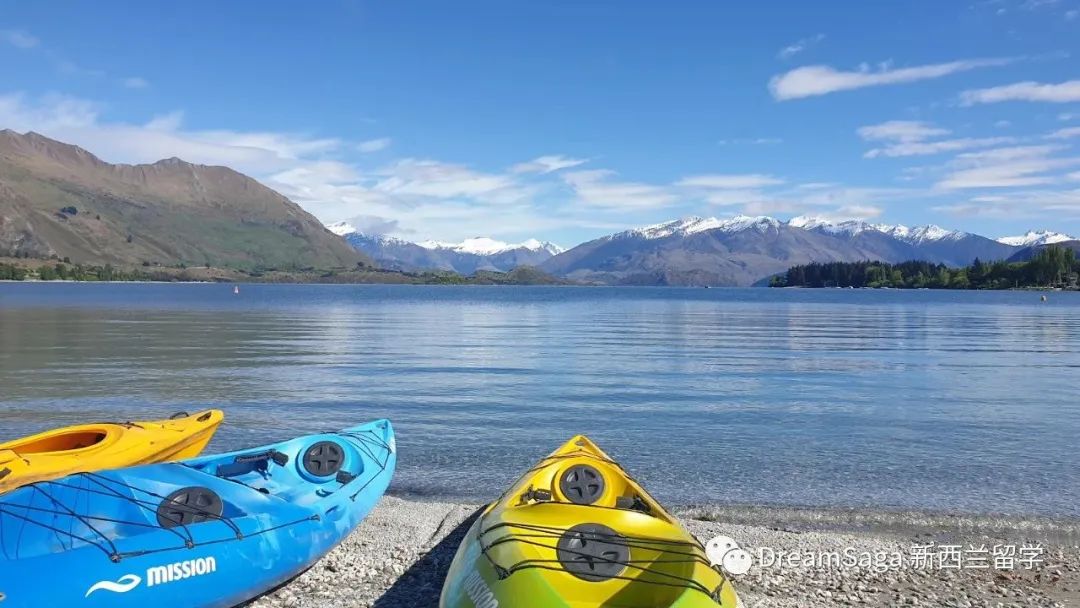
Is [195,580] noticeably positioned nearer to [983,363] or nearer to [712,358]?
[712,358]

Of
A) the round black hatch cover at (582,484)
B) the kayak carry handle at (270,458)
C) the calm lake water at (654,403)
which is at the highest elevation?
the kayak carry handle at (270,458)

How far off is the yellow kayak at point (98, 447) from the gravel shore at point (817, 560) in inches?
177

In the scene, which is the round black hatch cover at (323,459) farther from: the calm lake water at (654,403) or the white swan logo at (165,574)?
the white swan logo at (165,574)

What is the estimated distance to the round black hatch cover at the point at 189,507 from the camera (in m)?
9.03

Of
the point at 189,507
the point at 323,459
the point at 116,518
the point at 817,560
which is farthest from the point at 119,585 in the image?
the point at 817,560

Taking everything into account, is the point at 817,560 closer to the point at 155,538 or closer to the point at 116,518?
the point at 155,538

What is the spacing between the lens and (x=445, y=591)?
8.04 m

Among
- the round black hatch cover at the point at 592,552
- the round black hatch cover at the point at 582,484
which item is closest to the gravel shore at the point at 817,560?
the round black hatch cover at the point at 582,484

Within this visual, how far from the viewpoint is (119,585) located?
26.1 ft

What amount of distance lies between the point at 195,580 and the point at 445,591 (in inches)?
113

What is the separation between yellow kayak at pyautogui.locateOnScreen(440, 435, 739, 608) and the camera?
281 inches

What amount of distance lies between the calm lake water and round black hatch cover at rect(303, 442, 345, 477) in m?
3.26

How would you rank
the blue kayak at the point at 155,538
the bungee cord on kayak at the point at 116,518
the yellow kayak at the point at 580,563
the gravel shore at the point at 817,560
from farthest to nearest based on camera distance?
the gravel shore at the point at 817,560, the bungee cord on kayak at the point at 116,518, the blue kayak at the point at 155,538, the yellow kayak at the point at 580,563

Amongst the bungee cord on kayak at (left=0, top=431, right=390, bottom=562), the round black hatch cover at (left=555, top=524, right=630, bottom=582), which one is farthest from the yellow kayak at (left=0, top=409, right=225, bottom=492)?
the round black hatch cover at (left=555, top=524, right=630, bottom=582)
